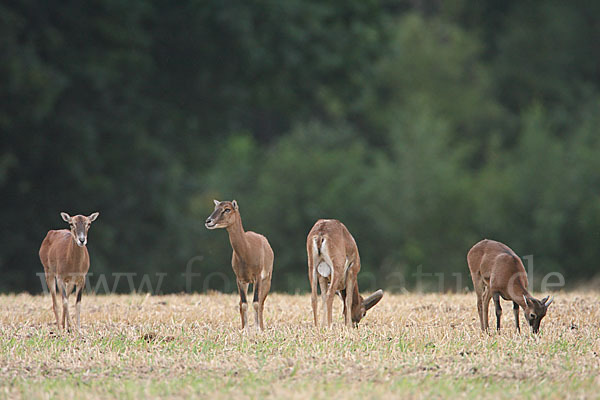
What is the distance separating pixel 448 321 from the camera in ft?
38.1

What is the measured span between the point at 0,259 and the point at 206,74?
6151 mm

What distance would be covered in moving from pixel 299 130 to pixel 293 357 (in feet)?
97.4

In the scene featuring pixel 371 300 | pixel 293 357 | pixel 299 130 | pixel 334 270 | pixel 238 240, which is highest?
pixel 299 130

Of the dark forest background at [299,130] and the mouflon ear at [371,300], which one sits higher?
the dark forest background at [299,130]

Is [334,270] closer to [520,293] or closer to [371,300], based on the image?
[371,300]

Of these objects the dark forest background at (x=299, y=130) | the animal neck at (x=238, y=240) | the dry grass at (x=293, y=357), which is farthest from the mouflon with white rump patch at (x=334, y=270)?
the dark forest background at (x=299, y=130)

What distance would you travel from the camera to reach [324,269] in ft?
36.9

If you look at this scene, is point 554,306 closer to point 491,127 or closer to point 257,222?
point 257,222

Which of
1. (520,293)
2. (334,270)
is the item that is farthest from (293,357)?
(520,293)

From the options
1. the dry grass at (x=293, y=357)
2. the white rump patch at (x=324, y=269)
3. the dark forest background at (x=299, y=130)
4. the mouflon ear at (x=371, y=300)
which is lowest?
the dry grass at (x=293, y=357)

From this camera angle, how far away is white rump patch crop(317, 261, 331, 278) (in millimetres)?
11219

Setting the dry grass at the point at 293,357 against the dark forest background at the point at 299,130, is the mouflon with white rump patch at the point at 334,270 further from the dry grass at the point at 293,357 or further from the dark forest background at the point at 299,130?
the dark forest background at the point at 299,130

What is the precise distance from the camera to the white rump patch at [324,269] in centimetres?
1122

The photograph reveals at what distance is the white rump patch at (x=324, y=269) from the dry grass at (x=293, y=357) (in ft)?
2.01
